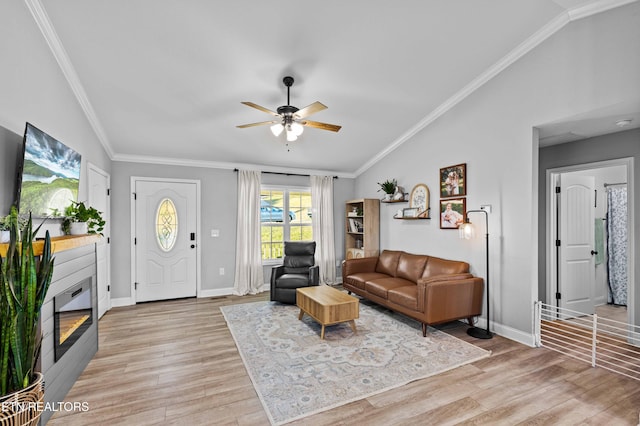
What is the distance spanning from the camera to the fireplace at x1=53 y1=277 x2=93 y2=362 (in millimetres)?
2223

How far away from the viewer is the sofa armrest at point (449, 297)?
342 cm

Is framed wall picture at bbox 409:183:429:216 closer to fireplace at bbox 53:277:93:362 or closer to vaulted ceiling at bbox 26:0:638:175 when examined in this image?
vaulted ceiling at bbox 26:0:638:175

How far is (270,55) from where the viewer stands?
290 centimetres

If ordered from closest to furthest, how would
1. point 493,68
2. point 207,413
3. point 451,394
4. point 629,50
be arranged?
point 207,413 < point 451,394 < point 629,50 < point 493,68

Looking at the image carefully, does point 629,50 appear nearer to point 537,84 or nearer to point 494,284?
point 537,84

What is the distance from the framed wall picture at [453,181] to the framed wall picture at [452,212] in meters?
0.09

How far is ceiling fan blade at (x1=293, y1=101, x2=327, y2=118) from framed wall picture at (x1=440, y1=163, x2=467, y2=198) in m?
2.33

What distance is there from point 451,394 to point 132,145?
5119 millimetres

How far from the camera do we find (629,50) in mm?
2561

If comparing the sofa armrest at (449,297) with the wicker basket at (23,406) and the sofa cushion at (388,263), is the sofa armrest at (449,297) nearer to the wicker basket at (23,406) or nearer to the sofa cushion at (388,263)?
the sofa cushion at (388,263)

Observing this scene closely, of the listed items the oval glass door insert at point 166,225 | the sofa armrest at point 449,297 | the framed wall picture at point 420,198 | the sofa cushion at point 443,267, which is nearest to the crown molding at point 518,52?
the framed wall picture at point 420,198

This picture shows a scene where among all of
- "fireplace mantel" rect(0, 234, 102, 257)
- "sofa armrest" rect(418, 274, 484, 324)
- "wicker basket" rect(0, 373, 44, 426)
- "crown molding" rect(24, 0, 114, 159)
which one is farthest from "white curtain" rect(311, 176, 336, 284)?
"wicker basket" rect(0, 373, 44, 426)

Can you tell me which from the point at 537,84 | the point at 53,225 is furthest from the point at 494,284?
the point at 53,225

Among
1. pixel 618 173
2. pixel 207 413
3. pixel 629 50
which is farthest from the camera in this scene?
pixel 618 173
